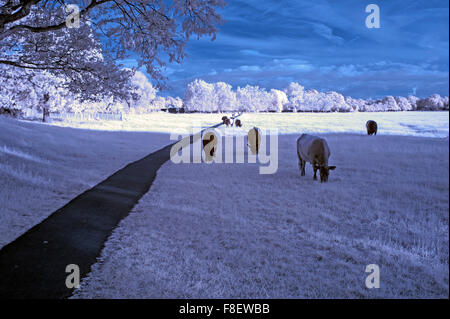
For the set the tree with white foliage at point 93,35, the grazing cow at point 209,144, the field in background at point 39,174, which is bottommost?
the field in background at point 39,174

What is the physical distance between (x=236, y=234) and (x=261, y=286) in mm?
2003

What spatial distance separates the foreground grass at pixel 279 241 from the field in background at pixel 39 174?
2.40 meters

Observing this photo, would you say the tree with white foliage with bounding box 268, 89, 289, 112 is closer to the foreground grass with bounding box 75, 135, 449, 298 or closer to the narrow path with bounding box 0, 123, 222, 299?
the foreground grass with bounding box 75, 135, 449, 298

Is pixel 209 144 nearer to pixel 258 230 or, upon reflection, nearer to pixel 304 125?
pixel 258 230

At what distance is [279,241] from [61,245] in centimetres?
406

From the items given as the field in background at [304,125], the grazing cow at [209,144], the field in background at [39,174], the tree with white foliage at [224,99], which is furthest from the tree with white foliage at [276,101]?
the field in background at [39,174]

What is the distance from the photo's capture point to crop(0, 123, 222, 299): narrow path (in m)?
3.92

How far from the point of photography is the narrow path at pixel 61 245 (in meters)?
3.92

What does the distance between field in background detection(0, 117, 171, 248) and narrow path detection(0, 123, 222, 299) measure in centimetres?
47

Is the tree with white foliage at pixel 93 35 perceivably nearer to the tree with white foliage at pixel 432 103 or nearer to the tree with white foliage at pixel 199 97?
the tree with white foliage at pixel 199 97

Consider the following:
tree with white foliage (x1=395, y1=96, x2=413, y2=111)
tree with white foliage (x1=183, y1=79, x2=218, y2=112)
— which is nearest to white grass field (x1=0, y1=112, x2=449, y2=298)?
tree with white foliage (x1=183, y1=79, x2=218, y2=112)

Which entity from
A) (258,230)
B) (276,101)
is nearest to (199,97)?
(276,101)

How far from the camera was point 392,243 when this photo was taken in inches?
219
